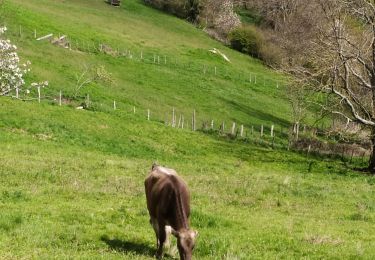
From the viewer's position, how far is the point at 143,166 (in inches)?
1104

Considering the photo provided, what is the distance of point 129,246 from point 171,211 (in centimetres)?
199

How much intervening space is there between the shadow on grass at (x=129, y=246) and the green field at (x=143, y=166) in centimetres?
3

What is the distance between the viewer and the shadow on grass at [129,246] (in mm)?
12930

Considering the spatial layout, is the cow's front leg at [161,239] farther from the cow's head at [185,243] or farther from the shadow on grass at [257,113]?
the shadow on grass at [257,113]

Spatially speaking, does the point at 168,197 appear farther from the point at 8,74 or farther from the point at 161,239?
the point at 8,74

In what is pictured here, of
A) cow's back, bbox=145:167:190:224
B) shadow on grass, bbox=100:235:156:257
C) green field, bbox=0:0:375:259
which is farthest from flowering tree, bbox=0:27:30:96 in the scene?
cow's back, bbox=145:167:190:224

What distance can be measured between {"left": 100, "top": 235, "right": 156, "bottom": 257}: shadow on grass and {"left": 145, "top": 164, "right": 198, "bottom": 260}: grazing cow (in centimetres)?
35

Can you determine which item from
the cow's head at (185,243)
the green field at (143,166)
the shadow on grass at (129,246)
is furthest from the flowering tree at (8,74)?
the cow's head at (185,243)

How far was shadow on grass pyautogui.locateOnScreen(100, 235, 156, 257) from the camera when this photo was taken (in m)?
12.9

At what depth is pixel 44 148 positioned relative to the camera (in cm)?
3011

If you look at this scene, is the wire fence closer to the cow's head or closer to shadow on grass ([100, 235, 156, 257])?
shadow on grass ([100, 235, 156, 257])

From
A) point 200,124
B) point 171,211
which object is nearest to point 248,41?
point 200,124

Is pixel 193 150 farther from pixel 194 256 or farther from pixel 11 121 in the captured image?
pixel 194 256

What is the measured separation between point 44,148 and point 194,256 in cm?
1881
